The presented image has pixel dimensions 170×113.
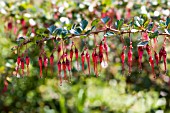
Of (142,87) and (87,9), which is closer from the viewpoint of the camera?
(87,9)

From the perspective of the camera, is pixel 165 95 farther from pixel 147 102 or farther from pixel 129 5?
pixel 129 5

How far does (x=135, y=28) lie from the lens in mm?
1861

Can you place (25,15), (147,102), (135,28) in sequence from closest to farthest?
(135,28) < (25,15) < (147,102)

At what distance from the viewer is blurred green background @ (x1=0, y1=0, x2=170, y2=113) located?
3096 mm

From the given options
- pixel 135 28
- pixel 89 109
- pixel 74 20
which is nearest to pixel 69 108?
pixel 89 109

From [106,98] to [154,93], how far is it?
56 centimetres

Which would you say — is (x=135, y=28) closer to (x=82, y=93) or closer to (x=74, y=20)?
(x=74, y=20)

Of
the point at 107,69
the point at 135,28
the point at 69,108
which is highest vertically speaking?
the point at 135,28

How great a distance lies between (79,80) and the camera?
4219mm

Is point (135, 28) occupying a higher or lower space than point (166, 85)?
higher

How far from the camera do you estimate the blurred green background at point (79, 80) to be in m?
3.10

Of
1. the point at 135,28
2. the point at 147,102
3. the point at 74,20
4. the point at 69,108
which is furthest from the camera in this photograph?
the point at 69,108

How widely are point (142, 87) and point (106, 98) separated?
421 mm

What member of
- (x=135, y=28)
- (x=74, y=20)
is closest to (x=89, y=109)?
(x=74, y=20)
